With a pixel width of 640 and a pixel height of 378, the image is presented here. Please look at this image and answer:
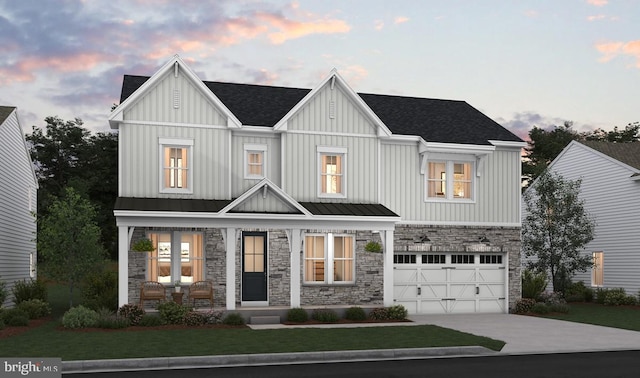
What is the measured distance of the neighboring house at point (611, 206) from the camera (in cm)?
3581

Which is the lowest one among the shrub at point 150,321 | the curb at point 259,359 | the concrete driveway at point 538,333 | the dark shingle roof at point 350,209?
the concrete driveway at point 538,333

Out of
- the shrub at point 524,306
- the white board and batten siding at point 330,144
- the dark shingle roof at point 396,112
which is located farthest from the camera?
the shrub at point 524,306

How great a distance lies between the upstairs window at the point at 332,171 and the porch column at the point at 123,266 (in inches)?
308

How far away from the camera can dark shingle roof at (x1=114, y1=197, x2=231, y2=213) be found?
924 inches

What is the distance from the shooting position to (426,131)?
29.1m

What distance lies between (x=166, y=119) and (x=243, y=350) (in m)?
11.6

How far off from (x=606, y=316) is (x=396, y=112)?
38.6ft

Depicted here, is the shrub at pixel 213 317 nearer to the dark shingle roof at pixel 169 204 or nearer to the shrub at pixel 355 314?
the dark shingle roof at pixel 169 204

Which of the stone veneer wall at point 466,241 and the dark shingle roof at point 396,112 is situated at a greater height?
the dark shingle roof at point 396,112

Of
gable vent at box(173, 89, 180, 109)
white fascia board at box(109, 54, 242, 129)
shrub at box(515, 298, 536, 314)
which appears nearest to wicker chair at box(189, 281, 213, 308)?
white fascia board at box(109, 54, 242, 129)

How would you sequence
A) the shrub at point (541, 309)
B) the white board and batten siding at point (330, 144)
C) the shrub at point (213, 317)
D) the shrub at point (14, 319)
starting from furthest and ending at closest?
the shrub at point (541, 309) < the white board and batten siding at point (330, 144) < the shrub at point (213, 317) < the shrub at point (14, 319)

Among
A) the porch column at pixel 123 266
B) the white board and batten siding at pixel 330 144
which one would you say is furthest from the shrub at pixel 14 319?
the white board and batten siding at pixel 330 144

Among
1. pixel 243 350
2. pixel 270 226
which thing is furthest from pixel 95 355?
pixel 270 226

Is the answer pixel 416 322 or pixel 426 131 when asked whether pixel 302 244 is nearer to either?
pixel 416 322
